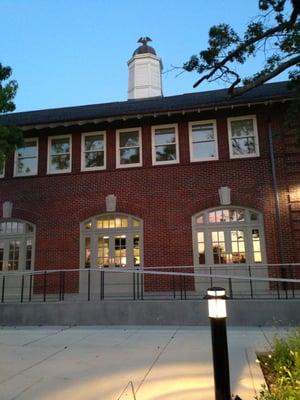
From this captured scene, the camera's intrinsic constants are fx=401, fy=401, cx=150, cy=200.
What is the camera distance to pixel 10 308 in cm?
1164

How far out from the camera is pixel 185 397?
4707mm

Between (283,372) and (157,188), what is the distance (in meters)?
10.2

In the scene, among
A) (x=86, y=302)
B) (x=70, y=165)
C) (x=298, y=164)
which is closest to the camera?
(x=86, y=302)

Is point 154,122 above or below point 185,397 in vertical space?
above

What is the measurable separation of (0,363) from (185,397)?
11.3ft

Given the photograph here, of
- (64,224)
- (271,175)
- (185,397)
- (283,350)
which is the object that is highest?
(271,175)

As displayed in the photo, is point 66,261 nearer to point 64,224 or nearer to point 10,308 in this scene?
point 64,224

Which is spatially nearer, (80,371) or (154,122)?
(80,371)

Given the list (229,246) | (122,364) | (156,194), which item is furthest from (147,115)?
(122,364)

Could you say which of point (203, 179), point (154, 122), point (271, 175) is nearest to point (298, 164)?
point (271, 175)

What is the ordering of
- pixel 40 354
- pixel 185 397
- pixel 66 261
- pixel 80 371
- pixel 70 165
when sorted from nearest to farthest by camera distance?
1. pixel 185 397
2. pixel 80 371
3. pixel 40 354
4. pixel 66 261
5. pixel 70 165

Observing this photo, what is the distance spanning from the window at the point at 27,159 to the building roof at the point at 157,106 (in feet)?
3.27

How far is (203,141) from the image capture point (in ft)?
49.5

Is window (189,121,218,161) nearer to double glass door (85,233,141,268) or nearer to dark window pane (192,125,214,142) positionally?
dark window pane (192,125,214,142)
